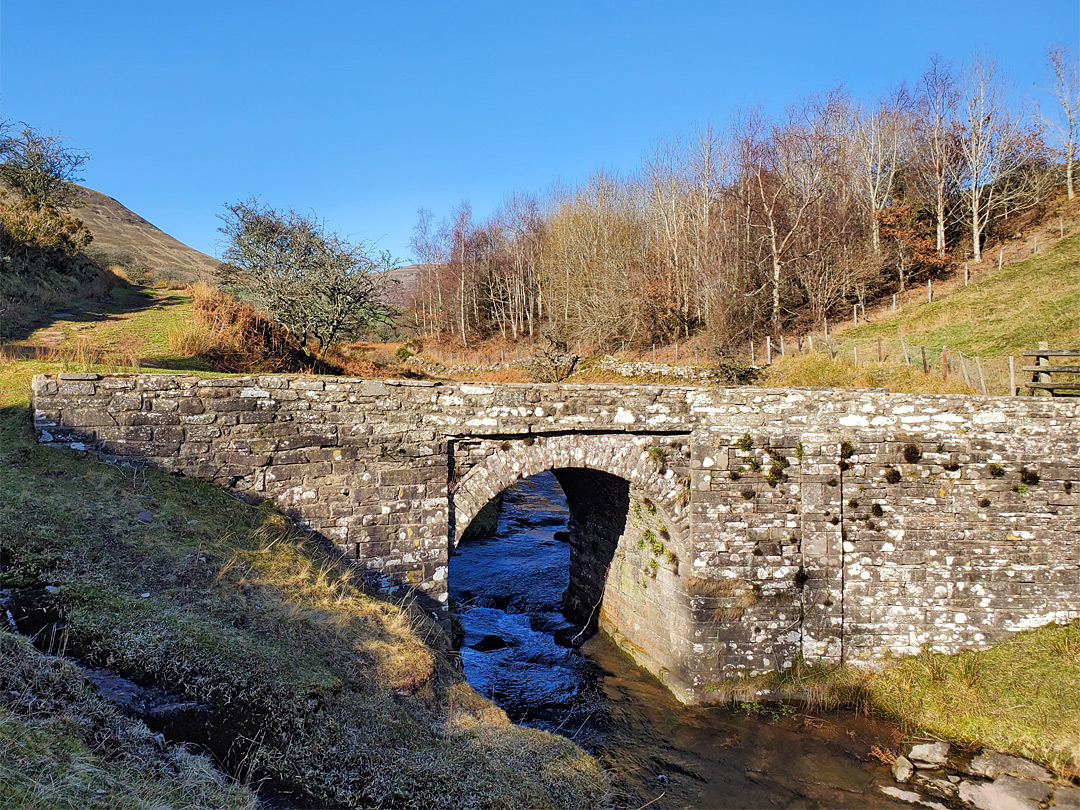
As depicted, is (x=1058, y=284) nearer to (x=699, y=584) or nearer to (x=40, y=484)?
(x=699, y=584)

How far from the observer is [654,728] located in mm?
9141

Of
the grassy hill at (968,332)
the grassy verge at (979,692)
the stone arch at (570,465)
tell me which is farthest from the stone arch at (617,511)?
the grassy hill at (968,332)

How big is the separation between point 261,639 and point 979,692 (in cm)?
973

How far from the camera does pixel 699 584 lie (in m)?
9.46

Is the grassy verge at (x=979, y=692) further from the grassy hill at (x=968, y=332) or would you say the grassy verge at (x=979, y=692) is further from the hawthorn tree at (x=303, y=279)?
the hawthorn tree at (x=303, y=279)

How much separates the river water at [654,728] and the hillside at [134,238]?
34.9 m

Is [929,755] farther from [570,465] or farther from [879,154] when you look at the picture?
[879,154]

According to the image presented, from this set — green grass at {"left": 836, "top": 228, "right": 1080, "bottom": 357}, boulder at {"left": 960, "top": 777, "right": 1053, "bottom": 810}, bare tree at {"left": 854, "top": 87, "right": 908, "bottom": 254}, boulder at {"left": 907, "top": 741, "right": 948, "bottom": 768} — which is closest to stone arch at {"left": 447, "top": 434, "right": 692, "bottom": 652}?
boulder at {"left": 907, "top": 741, "right": 948, "bottom": 768}

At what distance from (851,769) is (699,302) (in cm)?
2463

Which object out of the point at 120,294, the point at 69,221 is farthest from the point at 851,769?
the point at 69,221

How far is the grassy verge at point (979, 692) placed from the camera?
821 centimetres

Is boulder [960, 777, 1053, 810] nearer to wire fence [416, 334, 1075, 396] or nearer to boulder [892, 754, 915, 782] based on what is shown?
boulder [892, 754, 915, 782]

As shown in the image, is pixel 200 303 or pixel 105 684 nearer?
pixel 105 684

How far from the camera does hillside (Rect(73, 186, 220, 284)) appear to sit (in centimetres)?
4069
